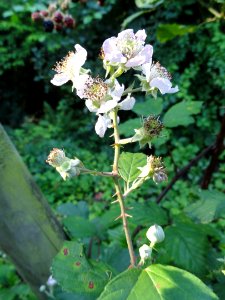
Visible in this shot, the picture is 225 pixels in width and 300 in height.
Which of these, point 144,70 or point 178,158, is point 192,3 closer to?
point 178,158

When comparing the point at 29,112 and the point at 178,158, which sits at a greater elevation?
the point at 29,112

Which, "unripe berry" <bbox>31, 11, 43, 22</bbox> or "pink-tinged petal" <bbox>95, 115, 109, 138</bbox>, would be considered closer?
"pink-tinged petal" <bbox>95, 115, 109, 138</bbox>

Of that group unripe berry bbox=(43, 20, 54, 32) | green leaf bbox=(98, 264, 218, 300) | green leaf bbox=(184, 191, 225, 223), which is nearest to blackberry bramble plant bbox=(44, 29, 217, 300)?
green leaf bbox=(98, 264, 218, 300)

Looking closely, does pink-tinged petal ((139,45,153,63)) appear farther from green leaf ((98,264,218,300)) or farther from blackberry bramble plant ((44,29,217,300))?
green leaf ((98,264,218,300))

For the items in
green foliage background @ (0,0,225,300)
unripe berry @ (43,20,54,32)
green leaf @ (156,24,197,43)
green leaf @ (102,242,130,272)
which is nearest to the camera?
green leaf @ (102,242,130,272)

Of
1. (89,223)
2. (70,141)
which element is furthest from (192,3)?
(89,223)

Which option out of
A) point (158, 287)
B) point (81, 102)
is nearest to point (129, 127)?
point (158, 287)
